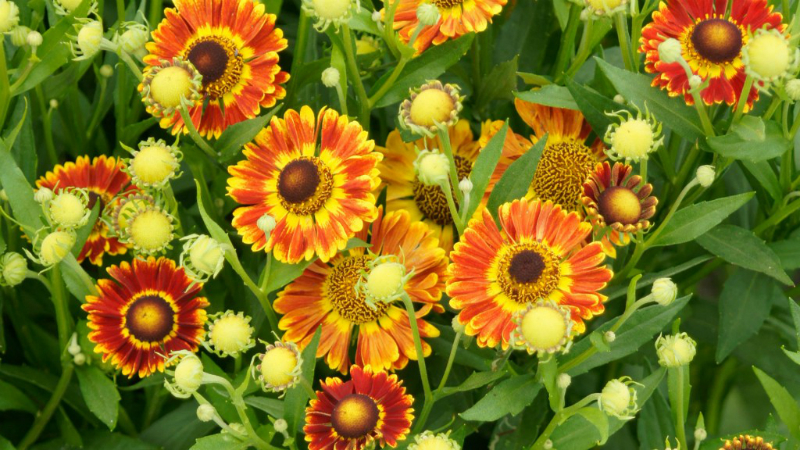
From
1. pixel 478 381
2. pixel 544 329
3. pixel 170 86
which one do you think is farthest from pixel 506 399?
pixel 170 86

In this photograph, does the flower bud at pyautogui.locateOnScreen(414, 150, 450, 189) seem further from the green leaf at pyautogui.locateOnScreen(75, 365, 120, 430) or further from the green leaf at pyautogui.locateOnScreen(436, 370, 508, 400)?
the green leaf at pyautogui.locateOnScreen(75, 365, 120, 430)

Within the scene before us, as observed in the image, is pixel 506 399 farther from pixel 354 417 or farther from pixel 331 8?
pixel 331 8

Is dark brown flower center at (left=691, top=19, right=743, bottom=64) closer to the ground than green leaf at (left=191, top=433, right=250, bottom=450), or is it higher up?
higher up

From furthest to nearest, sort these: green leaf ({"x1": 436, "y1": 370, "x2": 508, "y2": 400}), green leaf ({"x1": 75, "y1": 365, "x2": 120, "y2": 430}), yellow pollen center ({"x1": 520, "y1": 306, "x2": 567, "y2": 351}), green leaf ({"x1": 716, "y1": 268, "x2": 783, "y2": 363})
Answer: green leaf ({"x1": 716, "y1": 268, "x2": 783, "y2": 363}) < green leaf ({"x1": 75, "y1": 365, "x2": 120, "y2": 430}) < green leaf ({"x1": 436, "y1": 370, "x2": 508, "y2": 400}) < yellow pollen center ({"x1": 520, "y1": 306, "x2": 567, "y2": 351})

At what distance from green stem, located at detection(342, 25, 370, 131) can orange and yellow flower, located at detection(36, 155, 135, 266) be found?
29cm

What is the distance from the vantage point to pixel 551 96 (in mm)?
973

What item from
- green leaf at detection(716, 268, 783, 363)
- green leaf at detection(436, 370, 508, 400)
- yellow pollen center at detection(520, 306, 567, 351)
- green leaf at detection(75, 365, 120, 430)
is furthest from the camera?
green leaf at detection(716, 268, 783, 363)

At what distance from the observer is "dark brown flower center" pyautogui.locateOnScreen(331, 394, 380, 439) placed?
A: 2.75 ft

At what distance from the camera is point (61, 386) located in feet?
3.39

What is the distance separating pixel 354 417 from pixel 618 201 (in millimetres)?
324

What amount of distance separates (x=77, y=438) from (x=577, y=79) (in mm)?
759

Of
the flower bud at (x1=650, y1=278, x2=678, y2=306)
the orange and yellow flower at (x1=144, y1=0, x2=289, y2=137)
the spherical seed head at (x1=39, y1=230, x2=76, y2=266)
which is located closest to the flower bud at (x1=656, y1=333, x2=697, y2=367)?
the flower bud at (x1=650, y1=278, x2=678, y2=306)

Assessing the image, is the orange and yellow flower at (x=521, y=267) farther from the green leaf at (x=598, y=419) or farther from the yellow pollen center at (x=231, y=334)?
the yellow pollen center at (x=231, y=334)

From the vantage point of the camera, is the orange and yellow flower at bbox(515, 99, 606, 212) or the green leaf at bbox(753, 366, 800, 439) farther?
the orange and yellow flower at bbox(515, 99, 606, 212)
